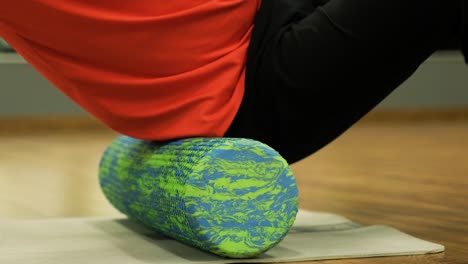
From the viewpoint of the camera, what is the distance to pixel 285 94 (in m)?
1.47

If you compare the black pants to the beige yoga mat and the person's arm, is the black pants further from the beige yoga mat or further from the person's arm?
the person's arm

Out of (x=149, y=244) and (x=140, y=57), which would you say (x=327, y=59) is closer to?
(x=140, y=57)

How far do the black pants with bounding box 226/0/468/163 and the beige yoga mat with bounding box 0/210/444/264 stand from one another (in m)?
0.19

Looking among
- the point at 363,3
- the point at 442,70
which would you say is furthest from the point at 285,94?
the point at 442,70

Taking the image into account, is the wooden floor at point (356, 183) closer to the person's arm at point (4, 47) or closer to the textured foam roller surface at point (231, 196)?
the textured foam roller surface at point (231, 196)

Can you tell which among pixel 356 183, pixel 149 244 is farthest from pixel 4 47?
pixel 149 244

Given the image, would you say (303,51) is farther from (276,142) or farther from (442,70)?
(442,70)

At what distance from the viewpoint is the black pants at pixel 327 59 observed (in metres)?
1.38

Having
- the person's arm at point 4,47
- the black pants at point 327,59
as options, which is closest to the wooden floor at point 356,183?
the black pants at point 327,59

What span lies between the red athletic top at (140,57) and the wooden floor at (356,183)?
34 cm

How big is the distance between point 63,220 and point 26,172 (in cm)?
124

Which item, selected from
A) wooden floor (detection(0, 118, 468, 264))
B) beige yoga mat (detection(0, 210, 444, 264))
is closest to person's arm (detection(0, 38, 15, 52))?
wooden floor (detection(0, 118, 468, 264))

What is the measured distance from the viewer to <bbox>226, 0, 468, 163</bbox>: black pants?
138cm

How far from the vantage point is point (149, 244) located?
153 cm
